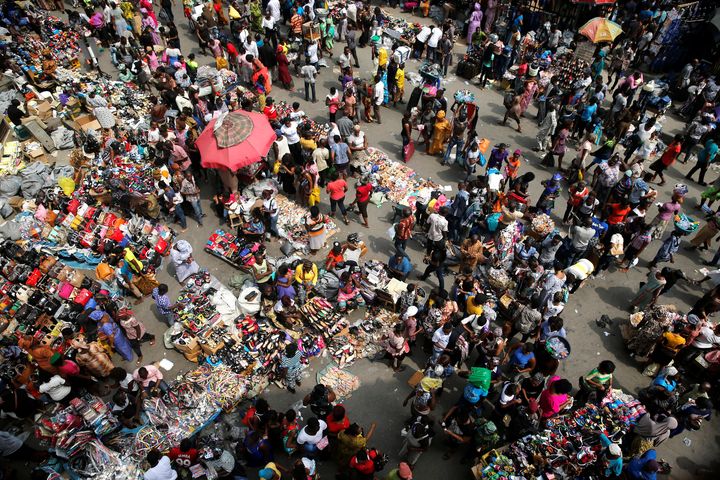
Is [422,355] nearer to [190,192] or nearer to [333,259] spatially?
[333,259]

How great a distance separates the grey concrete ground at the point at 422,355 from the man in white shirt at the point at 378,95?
516 mm

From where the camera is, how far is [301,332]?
9719 millimetres

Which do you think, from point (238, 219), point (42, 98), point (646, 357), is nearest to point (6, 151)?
point (42, 98)

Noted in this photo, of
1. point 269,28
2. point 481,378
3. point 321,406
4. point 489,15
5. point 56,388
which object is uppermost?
point 489,15

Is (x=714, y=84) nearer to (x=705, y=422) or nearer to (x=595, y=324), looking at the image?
(x=595, y=324)

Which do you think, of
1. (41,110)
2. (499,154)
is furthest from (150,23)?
(499,154)

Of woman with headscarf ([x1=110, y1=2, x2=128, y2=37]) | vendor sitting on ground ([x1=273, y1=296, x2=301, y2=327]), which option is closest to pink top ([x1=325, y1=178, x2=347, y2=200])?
vendor sitting on ground ([x1=273, y1=296, x2=301, y2=327])

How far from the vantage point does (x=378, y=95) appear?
14.8m

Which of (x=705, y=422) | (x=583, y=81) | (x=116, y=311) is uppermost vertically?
(x=583, y=81)

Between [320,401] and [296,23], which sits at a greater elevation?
[296,23]

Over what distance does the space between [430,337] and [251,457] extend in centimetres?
386

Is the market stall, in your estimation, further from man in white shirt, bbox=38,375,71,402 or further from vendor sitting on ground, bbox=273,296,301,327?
man in white shirt, bbox=38,375,71,402

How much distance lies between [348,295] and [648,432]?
5.82m

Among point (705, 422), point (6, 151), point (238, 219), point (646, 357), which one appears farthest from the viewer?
point (6, 151)
